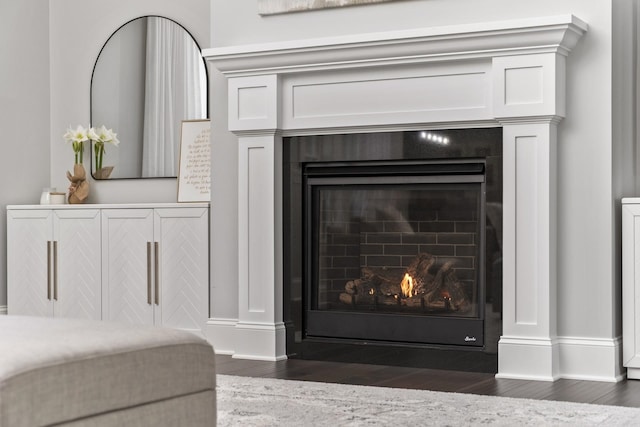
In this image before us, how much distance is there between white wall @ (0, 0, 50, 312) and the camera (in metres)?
6.13

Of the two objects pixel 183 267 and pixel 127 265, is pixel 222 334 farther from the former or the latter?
pixel 127 265

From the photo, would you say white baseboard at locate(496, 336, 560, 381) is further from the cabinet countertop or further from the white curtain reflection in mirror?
the white curtain reflection in mirror

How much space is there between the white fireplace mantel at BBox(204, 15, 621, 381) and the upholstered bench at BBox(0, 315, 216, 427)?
222cm

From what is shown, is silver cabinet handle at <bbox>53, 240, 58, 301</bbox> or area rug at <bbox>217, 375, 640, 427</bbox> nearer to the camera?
area rug at <bbox>217, 375, 640, 427</bbox>

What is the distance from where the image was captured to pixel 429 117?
4.52m

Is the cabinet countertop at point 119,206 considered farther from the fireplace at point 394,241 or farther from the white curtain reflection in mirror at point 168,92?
the fireplace at point 394,241

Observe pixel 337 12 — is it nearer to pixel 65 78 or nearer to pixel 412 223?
pixel 412 223

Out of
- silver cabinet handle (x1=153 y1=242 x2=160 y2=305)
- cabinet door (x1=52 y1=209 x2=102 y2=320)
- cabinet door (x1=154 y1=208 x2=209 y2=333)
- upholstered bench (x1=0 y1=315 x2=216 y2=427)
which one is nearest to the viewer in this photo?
upholstered bench (x1=0 y1=315 x2=216 y2=427)

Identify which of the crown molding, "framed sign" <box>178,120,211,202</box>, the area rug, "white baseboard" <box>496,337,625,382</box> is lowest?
the area rug

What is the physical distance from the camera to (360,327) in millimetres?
4781

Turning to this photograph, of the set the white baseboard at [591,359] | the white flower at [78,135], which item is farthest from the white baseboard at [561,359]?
the white flower at [78,135]

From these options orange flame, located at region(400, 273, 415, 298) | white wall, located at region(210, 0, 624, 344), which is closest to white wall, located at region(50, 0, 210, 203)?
orange flame, located at region(400, 273, 415, 298)

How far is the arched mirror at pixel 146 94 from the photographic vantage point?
5.84 meters

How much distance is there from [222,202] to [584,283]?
1910mm
